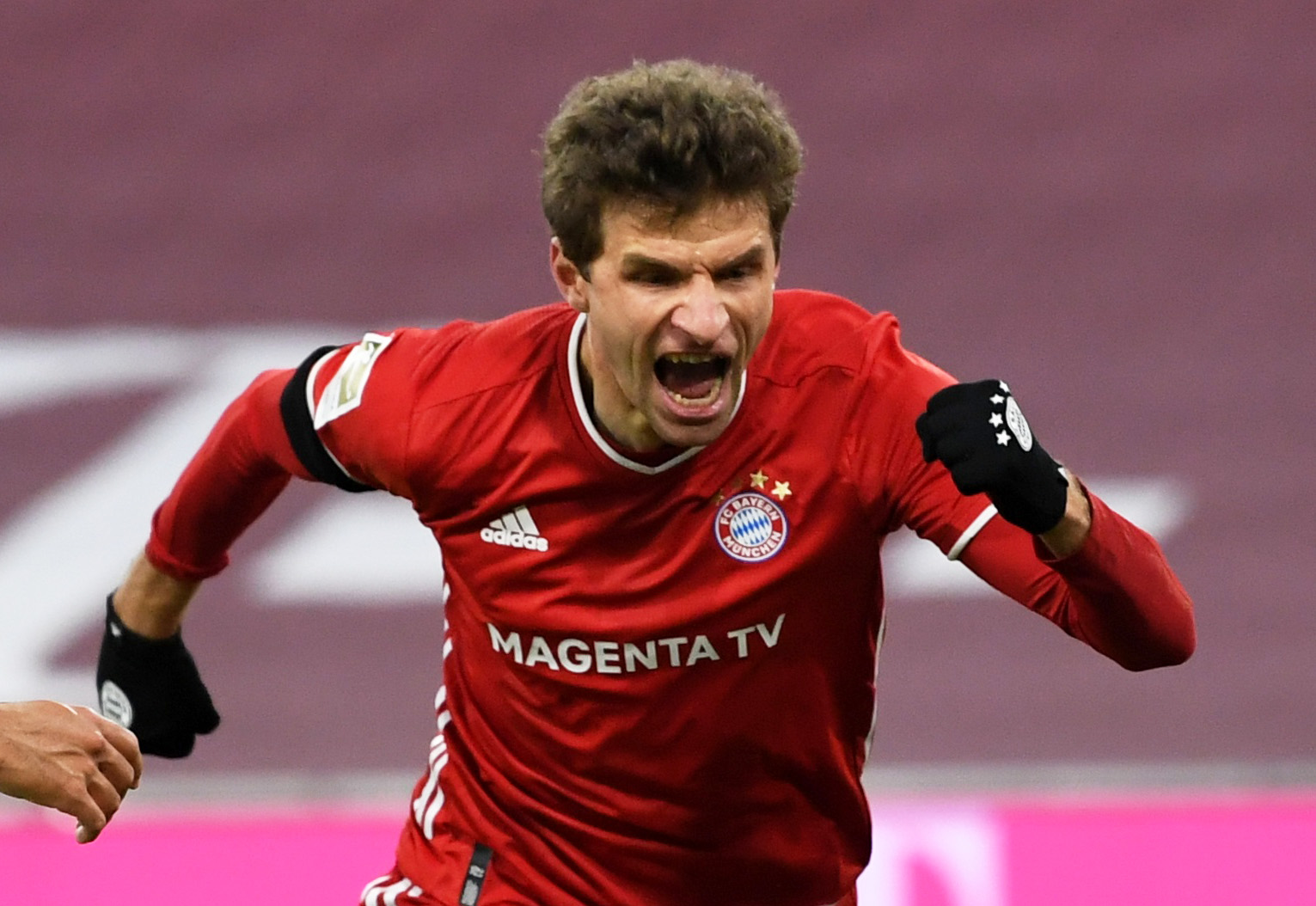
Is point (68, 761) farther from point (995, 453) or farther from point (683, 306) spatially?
point (995, 453)

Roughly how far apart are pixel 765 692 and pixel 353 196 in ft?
9.87

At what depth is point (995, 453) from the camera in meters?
2.13

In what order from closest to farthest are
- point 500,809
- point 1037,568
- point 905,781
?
point 1037,568
point 500,809
point 905,781

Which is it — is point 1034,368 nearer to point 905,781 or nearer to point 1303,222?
point 1303,222

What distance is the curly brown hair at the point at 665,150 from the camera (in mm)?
2348

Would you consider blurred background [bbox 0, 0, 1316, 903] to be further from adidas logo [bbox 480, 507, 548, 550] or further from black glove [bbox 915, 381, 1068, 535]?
black glove [bbox 915, 381, 1068, 535]

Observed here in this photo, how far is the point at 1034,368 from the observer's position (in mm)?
5188

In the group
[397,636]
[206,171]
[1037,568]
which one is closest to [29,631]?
[397,636]

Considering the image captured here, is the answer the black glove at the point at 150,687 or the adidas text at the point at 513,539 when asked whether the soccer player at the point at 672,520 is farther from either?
the black glove at the point at 150,687

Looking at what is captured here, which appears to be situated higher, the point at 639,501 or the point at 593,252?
the point at 593,252

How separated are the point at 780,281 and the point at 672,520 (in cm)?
282

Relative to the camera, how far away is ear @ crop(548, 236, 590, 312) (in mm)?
2494

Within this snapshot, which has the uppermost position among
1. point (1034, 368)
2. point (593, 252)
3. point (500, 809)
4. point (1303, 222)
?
point (1303, 222)

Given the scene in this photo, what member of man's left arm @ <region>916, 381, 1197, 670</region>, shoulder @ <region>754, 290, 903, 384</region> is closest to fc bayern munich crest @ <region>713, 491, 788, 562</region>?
shoulder @ <region>754, 290, 903, 384</region>
